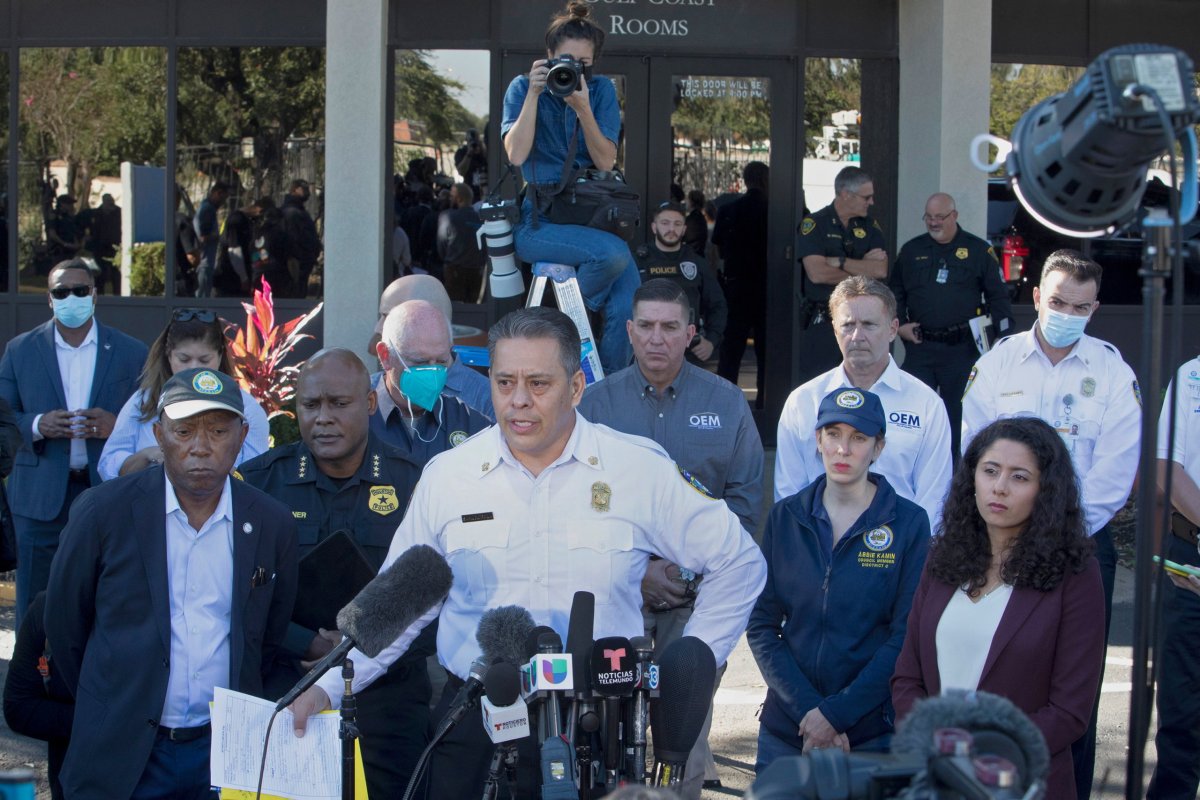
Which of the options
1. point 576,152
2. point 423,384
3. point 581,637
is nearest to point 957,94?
point 576,152

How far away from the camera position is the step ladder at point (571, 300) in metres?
7.16

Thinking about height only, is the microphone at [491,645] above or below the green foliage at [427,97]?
below

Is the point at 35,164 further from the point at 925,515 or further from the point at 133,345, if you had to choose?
the point at 925,515

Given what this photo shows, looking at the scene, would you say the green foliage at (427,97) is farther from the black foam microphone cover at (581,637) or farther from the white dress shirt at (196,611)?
the black foam microphone cover at (581,637)

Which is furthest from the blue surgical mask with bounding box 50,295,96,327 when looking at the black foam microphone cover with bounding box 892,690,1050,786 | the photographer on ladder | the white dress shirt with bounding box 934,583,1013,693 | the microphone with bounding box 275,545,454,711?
the black foam microphone cover with bounding box 892,690,1050,786

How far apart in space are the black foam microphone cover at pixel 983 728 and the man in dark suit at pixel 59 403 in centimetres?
552

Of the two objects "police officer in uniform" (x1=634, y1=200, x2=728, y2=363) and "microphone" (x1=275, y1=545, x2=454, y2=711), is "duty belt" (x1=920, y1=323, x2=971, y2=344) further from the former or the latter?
"microphone" (x1=275, y1=545, x2=454, y2=711)

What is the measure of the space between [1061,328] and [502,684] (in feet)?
12.3

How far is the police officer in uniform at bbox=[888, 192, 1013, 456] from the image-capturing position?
9641 mm

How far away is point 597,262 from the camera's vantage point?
7129mm

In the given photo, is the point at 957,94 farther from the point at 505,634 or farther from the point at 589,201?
the point at 505,634

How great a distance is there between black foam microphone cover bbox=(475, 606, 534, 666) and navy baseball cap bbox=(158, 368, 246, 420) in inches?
58.2

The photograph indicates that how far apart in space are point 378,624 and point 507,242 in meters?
4.07

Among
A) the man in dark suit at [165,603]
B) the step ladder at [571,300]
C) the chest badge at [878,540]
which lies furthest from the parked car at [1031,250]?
the man in dark suit at [165,603]
